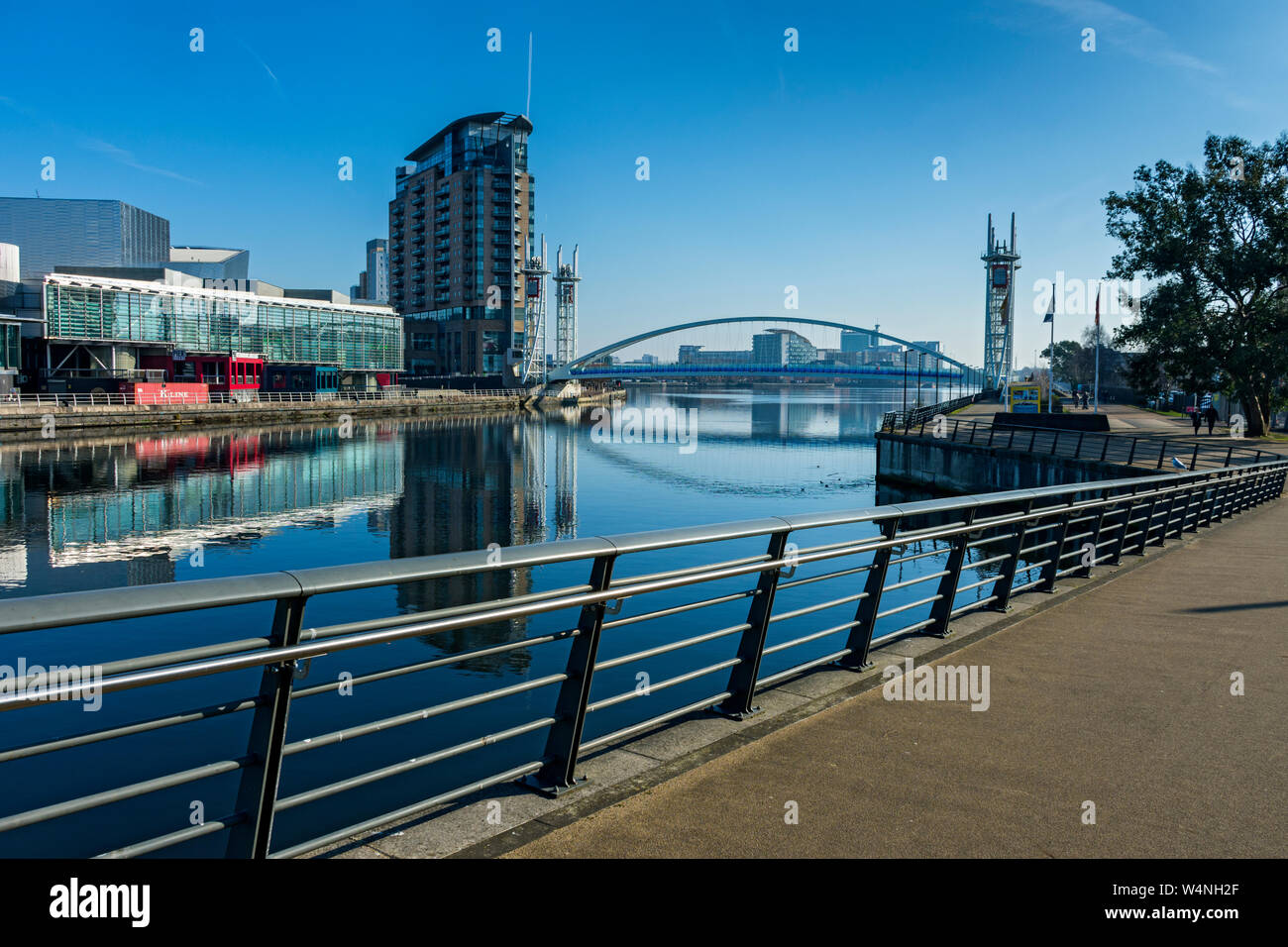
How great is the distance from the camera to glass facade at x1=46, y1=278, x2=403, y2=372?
7050 centimetres

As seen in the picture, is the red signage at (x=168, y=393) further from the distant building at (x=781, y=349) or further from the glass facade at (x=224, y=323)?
the distant building at (x=781, y=349)

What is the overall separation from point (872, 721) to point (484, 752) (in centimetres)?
629

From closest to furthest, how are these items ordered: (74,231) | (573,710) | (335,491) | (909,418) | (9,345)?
(573,710) < (335,491) < (909,418) < (9,345) < (74,231)

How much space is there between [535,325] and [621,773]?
136149 mm

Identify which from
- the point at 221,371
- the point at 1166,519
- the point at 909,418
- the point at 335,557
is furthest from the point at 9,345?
the point at 1166,519

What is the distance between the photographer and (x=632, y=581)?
510cm

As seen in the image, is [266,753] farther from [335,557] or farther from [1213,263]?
[1213,263]

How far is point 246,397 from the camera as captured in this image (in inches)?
3014

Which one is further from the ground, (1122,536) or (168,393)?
(168,393)

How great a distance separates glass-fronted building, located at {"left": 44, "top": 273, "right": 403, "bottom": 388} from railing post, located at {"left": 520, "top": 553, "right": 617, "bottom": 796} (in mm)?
74002

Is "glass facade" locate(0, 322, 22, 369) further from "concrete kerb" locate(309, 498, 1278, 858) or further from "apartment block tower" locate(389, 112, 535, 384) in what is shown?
"apartment block tower" locate(389, 112, 535, 384)
